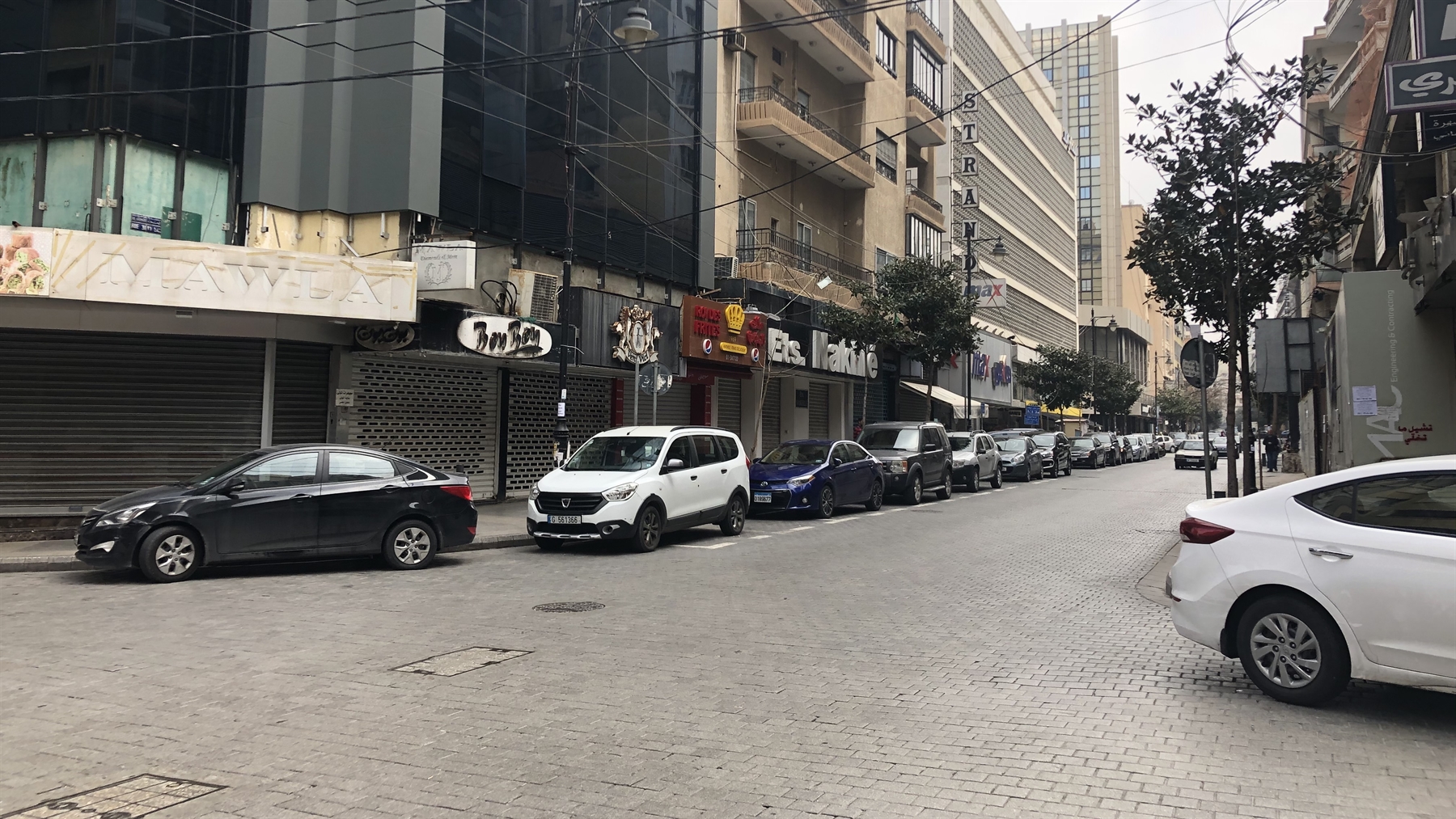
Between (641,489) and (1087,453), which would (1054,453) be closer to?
(1087,453)

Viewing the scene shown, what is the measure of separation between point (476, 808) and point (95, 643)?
498cm

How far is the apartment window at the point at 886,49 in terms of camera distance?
36.0 meters

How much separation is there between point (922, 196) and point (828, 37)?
12.5m

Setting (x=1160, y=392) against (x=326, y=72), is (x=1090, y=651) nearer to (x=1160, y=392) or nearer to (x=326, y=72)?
(x=326, y=72)

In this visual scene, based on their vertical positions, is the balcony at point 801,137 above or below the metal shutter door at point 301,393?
above

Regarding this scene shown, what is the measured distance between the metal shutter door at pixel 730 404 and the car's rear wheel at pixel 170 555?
56.9 ft

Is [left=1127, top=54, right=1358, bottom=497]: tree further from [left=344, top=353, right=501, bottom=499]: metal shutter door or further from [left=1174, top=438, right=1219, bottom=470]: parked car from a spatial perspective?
[left=1174, top=438, right=1219, bottom=470]: parked car

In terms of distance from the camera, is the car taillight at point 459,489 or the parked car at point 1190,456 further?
the parked car at point 1190,456

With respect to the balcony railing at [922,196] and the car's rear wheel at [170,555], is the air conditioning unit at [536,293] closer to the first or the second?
the car's rear wheel at [170,555]

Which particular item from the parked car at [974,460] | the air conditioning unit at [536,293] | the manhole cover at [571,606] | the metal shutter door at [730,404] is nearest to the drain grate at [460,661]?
the manhole cover at [571,606]

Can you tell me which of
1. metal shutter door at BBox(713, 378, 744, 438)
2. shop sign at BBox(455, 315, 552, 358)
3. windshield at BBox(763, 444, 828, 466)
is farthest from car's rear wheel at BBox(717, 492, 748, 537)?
metal shutter door at BBox(713, 378, 744, 438)

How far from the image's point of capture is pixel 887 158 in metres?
37.7

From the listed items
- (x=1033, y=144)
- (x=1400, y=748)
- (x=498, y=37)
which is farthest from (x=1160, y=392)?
(x=1400, y=748)

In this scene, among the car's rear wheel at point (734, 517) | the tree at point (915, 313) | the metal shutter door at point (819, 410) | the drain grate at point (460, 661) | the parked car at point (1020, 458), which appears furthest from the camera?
the metal shutter door at point (819, 410)
